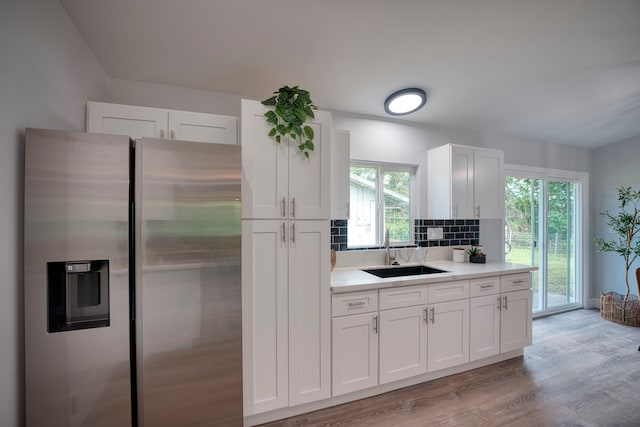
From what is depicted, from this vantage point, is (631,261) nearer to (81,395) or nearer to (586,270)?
(586,270)

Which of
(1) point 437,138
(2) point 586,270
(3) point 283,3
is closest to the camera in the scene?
(3) point 283,3

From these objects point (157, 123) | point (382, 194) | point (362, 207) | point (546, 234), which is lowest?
point (546, 234)

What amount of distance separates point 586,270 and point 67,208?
248 inches

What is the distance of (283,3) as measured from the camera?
169 centimetres

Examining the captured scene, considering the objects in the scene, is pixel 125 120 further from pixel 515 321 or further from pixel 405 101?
pixel 515 321

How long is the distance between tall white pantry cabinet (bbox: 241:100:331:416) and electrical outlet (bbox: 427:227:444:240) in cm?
173

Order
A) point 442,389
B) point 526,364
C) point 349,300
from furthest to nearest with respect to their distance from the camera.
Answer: point 526,364 → point 442,389 → point 349,300

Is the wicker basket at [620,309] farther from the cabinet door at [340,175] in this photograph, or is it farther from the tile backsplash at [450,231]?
the cabinet door at [340,175]

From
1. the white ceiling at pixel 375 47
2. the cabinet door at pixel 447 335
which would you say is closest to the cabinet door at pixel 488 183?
the white ceiling at pixel 375 47

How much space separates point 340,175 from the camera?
2.44 m

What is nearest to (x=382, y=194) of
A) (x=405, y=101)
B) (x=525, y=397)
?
(x=405, y=101)

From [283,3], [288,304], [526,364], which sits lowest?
[526,364]

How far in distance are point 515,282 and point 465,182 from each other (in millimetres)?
1112

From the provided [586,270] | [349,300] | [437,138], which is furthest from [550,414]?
[586,270]
